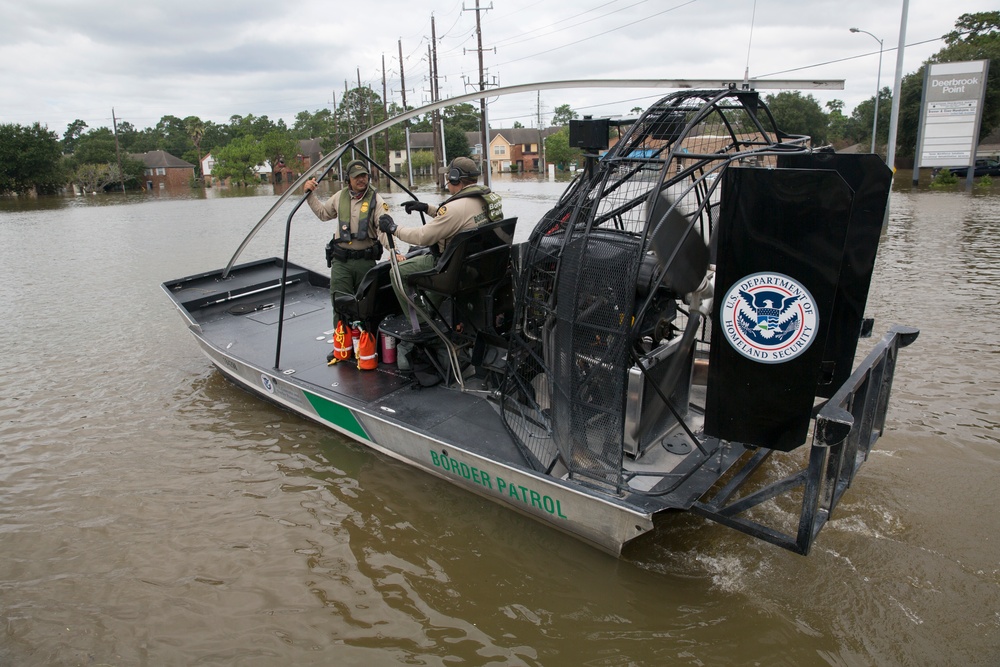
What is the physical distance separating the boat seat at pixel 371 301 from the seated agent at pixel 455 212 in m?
0.43

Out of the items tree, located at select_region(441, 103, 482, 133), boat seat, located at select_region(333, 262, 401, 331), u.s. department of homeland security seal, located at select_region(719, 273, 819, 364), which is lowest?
boat seat, located at select_region(333, 262, 401, 331)

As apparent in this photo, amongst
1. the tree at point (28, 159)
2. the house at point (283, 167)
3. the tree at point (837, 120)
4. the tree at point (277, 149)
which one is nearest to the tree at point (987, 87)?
the tree at point (837, 120)

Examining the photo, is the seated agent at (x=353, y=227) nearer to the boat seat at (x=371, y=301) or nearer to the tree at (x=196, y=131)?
the boat seat at (x=371, y=301)

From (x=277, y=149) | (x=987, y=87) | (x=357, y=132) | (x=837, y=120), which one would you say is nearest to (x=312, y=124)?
(x=277, y=149)

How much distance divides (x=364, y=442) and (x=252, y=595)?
1.77 meters

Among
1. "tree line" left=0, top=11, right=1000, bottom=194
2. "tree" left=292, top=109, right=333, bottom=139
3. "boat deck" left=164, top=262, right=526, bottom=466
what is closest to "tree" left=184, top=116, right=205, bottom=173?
"tree line" left=0, top=11, right=1000, bottom=194

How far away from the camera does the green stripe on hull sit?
5632 mm

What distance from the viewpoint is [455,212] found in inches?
208

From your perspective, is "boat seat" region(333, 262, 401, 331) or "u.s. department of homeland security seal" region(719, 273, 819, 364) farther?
"boat seat" region(333, 262, 401, 331)

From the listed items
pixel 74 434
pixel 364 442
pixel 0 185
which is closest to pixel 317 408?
pixel 364 442

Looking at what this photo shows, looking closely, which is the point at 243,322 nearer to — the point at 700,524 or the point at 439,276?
the point at 439,276

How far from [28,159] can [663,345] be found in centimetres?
6648

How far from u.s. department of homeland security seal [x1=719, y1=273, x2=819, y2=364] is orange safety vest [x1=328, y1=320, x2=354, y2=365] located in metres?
4.22

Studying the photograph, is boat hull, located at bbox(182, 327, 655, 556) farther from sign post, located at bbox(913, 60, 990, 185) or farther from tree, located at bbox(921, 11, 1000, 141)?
tree, located at bbox(921, 11, 1000, 141)
